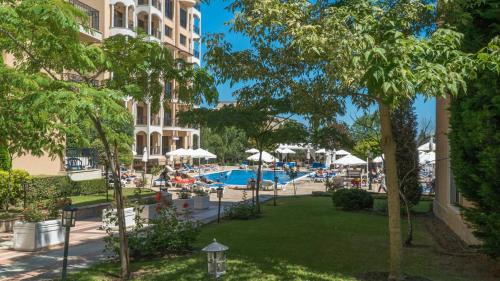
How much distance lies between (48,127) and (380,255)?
674 centimetres

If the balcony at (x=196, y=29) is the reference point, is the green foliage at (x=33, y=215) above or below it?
below

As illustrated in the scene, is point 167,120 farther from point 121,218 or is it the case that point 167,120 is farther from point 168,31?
point 121,218

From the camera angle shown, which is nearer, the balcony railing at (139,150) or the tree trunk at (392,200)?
the tree trunk at (392,200)

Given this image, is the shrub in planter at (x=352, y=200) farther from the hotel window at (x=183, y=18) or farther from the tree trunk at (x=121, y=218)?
the hotel window at (x=183, y=18)

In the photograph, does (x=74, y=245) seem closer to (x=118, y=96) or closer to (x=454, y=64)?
(x=118, y=96)

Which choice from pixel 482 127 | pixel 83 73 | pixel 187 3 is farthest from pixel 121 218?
pixel 187 3

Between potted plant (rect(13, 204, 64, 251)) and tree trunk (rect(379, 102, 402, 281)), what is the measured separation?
7.74 metres

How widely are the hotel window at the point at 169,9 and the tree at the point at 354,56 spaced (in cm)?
4657

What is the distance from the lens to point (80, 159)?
29.2 meters

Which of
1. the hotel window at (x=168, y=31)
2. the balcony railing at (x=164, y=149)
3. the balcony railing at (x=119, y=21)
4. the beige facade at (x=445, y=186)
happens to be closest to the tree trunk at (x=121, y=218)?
the beige facade at (x=445, y=186)

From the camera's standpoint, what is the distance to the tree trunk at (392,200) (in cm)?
738

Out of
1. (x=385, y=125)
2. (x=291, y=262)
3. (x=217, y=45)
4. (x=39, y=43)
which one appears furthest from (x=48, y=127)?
(x=385, y=125)

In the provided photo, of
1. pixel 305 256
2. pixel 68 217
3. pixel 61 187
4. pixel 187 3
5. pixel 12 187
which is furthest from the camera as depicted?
pixel 187 3

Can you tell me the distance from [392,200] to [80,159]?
25052 mm
